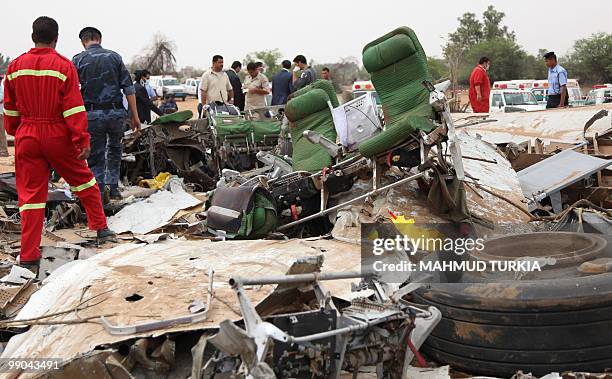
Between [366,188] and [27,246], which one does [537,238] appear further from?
[27,246]

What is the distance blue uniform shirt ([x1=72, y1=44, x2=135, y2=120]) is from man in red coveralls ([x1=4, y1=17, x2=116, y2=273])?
1474 millimetres

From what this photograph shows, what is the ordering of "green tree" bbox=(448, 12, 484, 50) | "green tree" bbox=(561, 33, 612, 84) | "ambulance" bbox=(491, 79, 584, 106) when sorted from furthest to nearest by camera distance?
"green tree" bbox=(448, 12, 484, 50) < "green tree" bbox=(561, 33, 612, 84) < "ambulance" bbox=(491, 79, 584, 106)

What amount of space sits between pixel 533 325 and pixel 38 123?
3.54m

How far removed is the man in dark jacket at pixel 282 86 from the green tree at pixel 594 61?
3665 centimetres

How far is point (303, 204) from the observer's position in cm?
508

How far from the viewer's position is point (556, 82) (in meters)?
11.7

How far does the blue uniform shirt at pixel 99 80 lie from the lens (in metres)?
6.35

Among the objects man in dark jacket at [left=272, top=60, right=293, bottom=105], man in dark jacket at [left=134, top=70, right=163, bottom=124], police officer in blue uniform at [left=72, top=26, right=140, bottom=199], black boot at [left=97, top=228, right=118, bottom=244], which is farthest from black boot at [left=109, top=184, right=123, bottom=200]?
man in dark jacket at [left=272, top=60, right=293, bottom=105]

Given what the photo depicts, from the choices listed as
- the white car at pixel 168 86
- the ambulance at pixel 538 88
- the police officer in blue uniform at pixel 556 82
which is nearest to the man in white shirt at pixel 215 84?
the police officer in blue uniform at pixel 556 82

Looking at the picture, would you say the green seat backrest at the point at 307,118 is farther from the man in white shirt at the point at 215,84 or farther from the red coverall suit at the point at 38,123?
the man in white shirt at the point at 215,84

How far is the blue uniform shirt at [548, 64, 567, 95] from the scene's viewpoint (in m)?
11.5

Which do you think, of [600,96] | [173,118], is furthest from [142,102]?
[600,96]

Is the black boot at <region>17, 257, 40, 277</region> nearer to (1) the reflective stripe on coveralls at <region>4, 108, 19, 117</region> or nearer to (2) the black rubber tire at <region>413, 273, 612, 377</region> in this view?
(1) the reflective stripe on coveralls at <region>4, 108, 19, 117</region>

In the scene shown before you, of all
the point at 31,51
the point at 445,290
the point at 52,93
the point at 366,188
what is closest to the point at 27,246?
the point at 52,93
